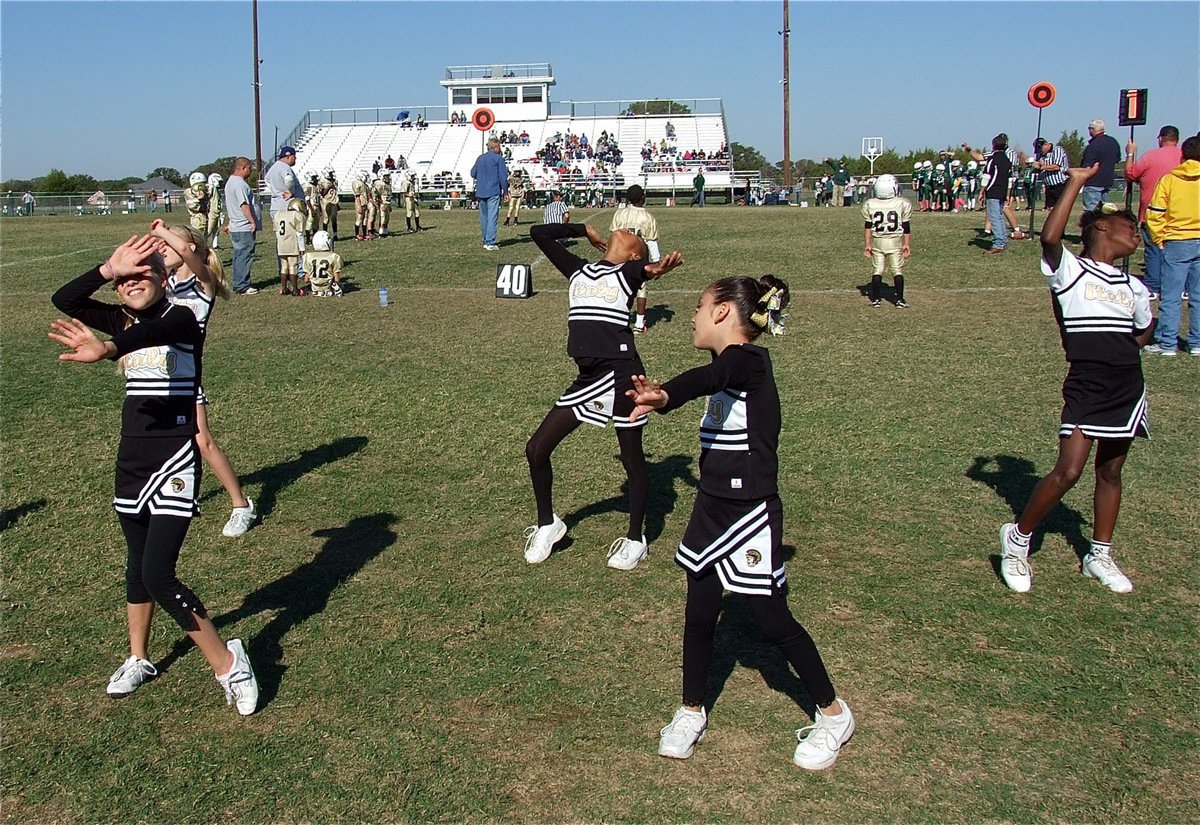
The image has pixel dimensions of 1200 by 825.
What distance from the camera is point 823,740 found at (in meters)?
4.08

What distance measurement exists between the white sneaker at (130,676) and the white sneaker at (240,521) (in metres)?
1.88

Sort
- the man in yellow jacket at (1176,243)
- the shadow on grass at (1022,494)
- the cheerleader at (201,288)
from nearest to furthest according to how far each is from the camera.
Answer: the cheerleader at (201,288) < the shadow on grass at (1022,494) < the man in yellow jacket at (1176,243)

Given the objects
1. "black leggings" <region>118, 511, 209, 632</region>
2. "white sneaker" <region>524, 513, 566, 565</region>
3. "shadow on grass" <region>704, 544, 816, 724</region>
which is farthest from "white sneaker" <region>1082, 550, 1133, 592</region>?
"black leggings" <region>118, 511, 209, 632</region>

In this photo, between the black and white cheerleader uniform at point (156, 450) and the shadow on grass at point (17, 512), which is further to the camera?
the shadow on grass at point (17, 512)

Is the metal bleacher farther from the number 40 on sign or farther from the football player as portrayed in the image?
the football player

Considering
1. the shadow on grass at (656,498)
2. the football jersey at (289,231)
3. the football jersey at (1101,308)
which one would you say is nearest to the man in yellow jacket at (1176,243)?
the football jersey at (1101,308)

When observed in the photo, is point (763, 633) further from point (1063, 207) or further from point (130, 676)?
point (130, 676)

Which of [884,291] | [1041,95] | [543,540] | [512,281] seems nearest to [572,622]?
[543,540]

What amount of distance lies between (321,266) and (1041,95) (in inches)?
584

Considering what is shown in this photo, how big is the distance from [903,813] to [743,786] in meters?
0.60

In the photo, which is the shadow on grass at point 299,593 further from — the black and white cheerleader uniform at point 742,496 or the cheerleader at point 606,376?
the black and white cheerleader uniform at point 742,496

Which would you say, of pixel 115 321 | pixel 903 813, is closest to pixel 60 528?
pixel 115 321

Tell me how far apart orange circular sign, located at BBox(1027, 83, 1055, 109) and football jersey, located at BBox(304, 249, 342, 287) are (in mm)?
14391

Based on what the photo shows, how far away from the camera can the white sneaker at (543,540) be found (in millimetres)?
6156
